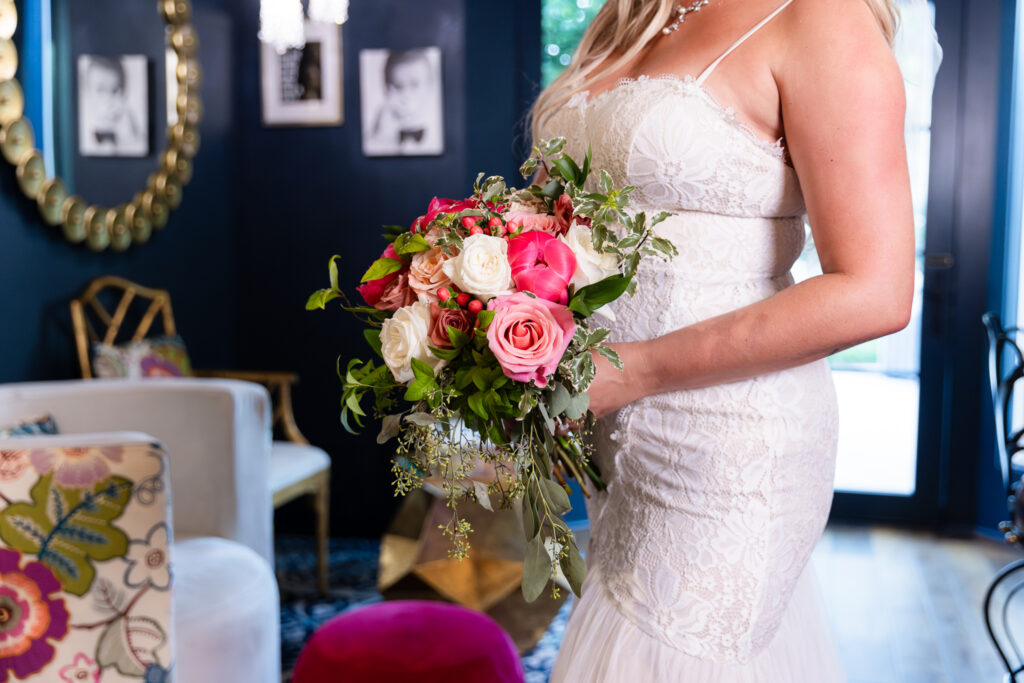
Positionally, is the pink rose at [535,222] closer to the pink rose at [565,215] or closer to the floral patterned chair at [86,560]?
the pink rose at [565,215]

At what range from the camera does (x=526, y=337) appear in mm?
948

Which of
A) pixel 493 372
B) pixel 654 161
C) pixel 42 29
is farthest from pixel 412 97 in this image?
pixel 493 372

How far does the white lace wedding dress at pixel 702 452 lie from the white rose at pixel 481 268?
0.34 metres

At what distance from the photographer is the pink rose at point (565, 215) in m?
1.08

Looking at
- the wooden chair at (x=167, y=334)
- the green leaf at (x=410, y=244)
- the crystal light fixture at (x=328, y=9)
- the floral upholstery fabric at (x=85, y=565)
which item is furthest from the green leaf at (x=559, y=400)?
the crystal light fixture at (x=328, y=9)

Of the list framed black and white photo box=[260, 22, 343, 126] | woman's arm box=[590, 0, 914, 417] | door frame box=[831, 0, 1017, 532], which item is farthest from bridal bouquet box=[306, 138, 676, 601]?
door frame box=[831, 0, 1017, 532]

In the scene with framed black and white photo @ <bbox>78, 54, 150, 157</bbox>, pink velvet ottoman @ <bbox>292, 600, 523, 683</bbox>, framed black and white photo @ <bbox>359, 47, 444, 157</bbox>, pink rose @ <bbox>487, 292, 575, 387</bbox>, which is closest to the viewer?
pink rose @ <bbox>487, 292, 575, 387</bbox>

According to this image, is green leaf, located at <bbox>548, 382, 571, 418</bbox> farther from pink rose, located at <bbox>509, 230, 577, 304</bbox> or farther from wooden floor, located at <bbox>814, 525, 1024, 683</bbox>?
wooden floor, located at <bbox>814, 525, 1024, 683</bbox>

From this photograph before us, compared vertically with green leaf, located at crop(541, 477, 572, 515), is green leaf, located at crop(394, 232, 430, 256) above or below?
above

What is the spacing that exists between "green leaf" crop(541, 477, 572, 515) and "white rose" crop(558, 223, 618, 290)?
0.23m

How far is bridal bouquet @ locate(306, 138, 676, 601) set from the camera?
0.98m

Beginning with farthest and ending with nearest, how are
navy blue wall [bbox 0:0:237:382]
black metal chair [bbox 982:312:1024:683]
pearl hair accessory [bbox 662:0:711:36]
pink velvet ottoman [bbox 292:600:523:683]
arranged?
navy blue wall [bbox 0:0:237:382]
black metal chair [bbox 982:312:1024:683]
pink velvet ottoman [bbox 292:600:523:683]
pearl hair accessory [bbox 662:0:711:36]

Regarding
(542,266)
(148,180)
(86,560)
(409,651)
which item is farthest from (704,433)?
(148,180)

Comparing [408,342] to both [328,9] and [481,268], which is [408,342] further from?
[328,9]
